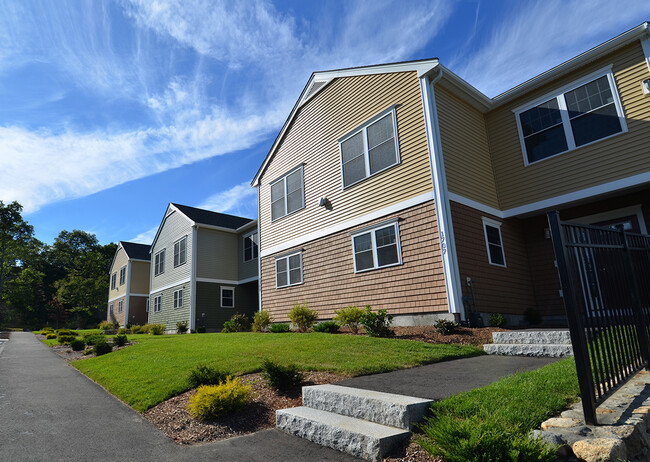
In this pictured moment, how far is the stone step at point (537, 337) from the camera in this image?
22.8 ft

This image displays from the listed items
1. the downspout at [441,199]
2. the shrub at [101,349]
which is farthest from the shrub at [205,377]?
the shrub at [101,349]

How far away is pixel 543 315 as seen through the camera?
11430 millimetres

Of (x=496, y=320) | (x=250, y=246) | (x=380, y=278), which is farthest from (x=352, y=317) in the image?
(x=250, y=246)

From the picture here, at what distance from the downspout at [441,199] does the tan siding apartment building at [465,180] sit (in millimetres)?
30

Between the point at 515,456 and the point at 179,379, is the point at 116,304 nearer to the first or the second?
the point at 179,379

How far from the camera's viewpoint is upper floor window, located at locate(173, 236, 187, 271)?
2369cm

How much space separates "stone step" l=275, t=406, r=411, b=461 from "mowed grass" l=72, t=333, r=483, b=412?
1.70m

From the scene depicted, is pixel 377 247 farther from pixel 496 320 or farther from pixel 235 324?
pixel 235 324

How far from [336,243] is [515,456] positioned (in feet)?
34.5

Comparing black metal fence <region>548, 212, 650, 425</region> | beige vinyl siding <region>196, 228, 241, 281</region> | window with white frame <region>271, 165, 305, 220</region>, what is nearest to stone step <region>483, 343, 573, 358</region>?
black metal fence <region>548, 212, 650, 425</region>

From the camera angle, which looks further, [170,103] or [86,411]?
[170,103]

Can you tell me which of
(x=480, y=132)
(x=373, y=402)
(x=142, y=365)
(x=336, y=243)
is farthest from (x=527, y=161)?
(x=142, y=365)

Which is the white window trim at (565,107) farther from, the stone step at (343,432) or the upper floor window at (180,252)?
the upper floor window at (180,252)

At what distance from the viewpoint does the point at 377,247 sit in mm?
11484
